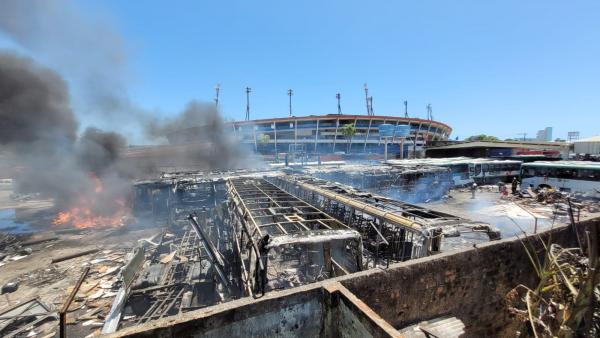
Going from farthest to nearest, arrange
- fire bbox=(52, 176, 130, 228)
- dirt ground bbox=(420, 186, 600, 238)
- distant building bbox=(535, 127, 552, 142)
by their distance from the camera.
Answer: distant building bbox=(535, 127, 552, 142)
fire bbox=(52, 176, 130, 228)
dirt ground bbox=(420, 186, 600, 238)

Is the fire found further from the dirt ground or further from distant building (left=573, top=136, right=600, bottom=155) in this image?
distant building (left=573, top=136, right=600, bottom=155)

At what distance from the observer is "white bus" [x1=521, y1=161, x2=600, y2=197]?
1647cm

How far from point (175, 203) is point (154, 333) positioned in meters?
12.7

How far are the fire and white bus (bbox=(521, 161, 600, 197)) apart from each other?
27611 millimetres

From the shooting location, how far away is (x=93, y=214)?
1488 cm

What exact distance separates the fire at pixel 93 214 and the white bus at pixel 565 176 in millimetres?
27611

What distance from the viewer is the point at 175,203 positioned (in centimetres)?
1346

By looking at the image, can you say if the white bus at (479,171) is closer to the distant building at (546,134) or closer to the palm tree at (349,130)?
the palm tree at (349,130)

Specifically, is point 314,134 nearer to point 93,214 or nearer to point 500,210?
point 500,210

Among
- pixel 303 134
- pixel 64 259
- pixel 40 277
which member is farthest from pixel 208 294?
pixel 303 134

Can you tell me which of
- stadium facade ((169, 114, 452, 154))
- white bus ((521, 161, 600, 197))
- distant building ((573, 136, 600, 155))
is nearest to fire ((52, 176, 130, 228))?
white bus ((521, 161, 600, 197))

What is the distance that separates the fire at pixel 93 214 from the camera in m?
13.8

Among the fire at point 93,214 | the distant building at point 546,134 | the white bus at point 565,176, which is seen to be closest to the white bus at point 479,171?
the white bus at point 565,176

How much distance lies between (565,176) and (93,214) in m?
30.5
